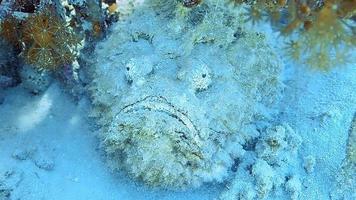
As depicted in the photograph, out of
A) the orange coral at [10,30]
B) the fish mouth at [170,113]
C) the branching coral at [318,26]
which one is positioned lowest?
the orange coral at [10,30]

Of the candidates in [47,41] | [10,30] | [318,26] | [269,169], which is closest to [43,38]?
[47,41]

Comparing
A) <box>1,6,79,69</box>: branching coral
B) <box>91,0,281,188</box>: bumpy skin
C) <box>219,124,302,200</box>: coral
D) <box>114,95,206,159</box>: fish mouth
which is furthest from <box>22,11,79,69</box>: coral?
<box>219,124,302,200</box>: coral

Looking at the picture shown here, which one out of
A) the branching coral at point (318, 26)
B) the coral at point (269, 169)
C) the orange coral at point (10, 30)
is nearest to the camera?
the branching coral at point (318, 26)

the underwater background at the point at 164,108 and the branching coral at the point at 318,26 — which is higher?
the branching coral at the point at 318,26

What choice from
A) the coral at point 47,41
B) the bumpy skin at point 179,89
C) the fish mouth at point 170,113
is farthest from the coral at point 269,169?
the coral at point 47,41

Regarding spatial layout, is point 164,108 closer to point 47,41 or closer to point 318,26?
point 318,26

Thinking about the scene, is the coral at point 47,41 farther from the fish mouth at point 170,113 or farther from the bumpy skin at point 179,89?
the fish mouth at point 170,113
